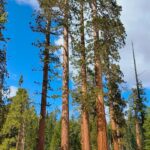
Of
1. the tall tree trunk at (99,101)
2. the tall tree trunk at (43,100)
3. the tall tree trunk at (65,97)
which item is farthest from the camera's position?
the tall tree trunk at (43,100)

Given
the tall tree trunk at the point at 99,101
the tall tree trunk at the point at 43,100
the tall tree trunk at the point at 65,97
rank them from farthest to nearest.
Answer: the tall tree trunk at the point at 43,100 → the tall tree trunk at the point at 65,97 → the tall tree trunk at the point at 99,101

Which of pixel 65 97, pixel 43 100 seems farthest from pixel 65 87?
pixel 43 100

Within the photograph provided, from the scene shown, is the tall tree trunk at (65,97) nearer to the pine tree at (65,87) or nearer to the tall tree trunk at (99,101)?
the pine tree at (65,87)

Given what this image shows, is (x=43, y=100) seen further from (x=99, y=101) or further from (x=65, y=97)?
(x=99, y=101)

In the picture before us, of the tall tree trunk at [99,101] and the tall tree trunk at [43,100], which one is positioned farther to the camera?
the tall tree trunk at [43,100]

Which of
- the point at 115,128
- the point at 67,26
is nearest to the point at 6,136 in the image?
the point at 115,128

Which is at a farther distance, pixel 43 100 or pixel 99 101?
pixel 43 100

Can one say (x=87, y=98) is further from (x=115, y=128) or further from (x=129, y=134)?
(x=129, y=134)

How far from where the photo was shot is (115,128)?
31875 mm

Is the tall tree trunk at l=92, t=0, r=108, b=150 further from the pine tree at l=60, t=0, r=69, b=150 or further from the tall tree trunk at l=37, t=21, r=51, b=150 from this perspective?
the tall tree trunk at l=37, t=21, r=51, b=150

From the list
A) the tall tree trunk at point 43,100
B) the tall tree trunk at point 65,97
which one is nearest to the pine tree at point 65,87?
the tall tree trunk at point 65,97

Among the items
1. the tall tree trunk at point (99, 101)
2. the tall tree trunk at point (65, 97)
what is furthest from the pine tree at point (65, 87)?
the tall tree trunk at point (99, 101)

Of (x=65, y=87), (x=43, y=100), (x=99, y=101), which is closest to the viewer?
(x=99, y=101)

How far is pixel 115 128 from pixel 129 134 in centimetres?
8020
